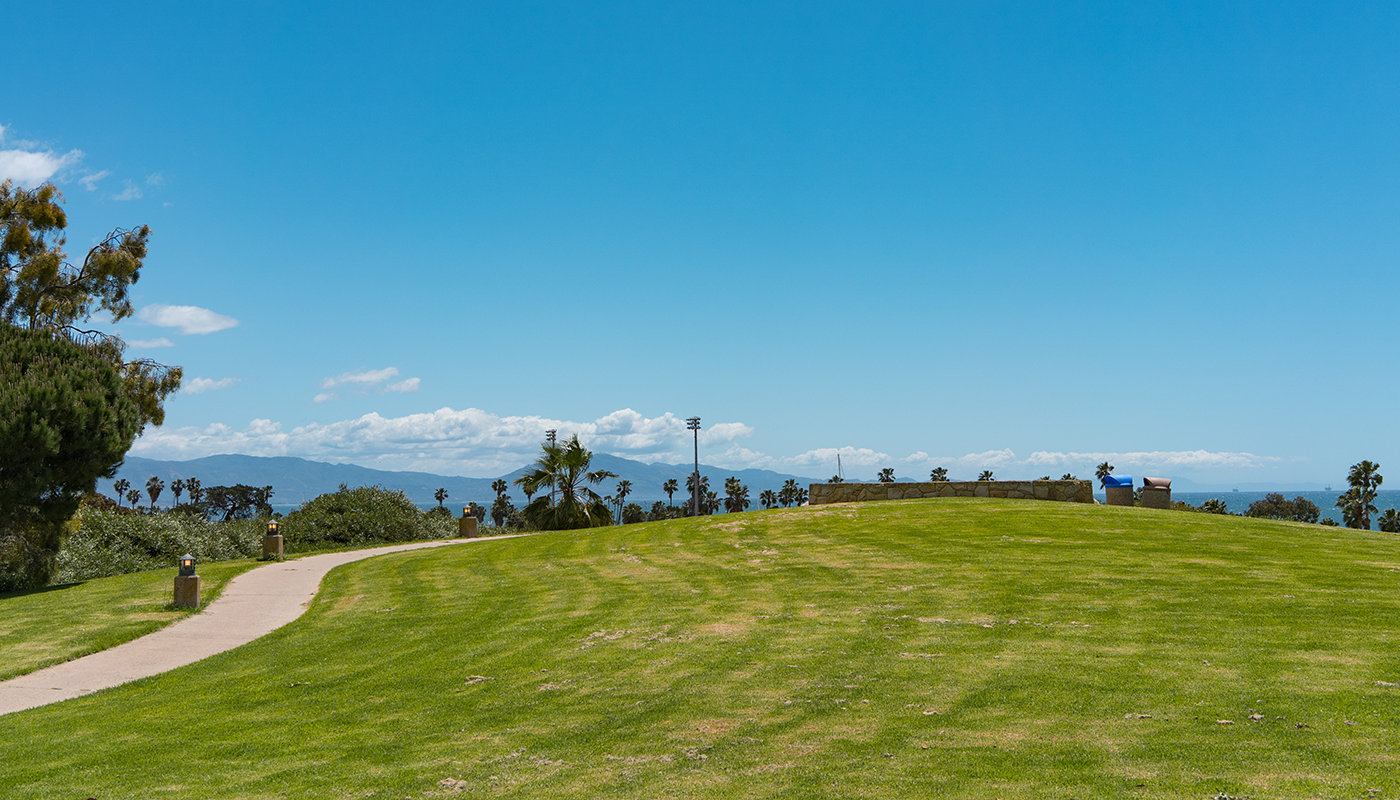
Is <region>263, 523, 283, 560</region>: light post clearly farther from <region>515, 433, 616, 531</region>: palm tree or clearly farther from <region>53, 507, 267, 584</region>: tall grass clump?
<region>515, 433, 616, 531</region>: palm tree

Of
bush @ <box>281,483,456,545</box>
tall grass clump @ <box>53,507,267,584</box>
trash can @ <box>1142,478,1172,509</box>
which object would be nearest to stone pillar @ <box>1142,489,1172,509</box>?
trash can @ <box>1142,478,1172,509</box>

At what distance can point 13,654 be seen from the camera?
1390cm

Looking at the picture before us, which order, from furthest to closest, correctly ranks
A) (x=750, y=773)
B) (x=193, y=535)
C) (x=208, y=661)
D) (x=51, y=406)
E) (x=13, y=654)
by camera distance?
1. (x=193, y=535)
2. (x=51, y=406)
3. (x=13, y=654)
4. (x=208, y=661)
5. (x=750, y=773)

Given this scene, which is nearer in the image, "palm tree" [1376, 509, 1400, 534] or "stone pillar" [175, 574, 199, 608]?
"stone pillar" [175, 574, 199, 608]

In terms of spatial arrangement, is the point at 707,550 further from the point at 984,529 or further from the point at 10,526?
the point at 10,526

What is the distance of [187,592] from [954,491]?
79.1 feet

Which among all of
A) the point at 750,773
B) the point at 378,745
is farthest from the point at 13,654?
the point at 750,773

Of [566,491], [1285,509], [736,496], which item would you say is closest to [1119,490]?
[566,491]

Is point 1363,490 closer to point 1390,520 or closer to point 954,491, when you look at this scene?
point 1390,520

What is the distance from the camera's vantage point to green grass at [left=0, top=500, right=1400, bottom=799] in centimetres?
648

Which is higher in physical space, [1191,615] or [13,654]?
[1191,615]

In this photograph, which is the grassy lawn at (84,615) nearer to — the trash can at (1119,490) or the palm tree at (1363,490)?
the trash can at (1119,490)

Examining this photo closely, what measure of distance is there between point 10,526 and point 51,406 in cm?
366

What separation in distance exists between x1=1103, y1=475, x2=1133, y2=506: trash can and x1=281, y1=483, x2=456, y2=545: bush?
87.3 ft
